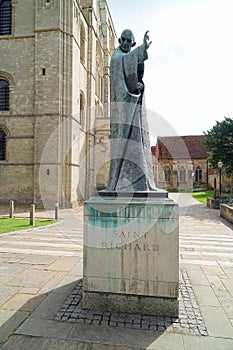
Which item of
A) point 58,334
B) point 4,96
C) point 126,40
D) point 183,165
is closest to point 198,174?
point 183,165

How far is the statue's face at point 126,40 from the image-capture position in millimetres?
3798

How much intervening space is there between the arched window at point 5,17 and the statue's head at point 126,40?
63.9 feet

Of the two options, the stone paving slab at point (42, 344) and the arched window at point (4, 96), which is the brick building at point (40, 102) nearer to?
the arched window at point (4, 96)

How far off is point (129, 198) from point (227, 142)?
20.4 m

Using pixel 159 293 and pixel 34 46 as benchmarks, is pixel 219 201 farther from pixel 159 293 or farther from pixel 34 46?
pixel 34 46

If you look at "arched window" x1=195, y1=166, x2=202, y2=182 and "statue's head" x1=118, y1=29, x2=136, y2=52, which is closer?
"statue's head" x1=118, y1=29, x2=136, y2=52

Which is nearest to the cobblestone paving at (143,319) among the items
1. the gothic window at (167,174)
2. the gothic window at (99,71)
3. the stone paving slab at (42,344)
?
the stone paving slab at (42,344)

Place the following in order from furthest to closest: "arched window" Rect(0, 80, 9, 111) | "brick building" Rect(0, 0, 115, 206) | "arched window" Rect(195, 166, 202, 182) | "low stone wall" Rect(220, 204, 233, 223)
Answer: "arched window" Rect(195, 166, 202, 182), "arched window" Rect(0, 80, 9, 111), "brick building" Rect(0, 0, 115, 206), "low stone wall" Rect(220, 204, 233, 223)

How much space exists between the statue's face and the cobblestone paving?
3849 mm

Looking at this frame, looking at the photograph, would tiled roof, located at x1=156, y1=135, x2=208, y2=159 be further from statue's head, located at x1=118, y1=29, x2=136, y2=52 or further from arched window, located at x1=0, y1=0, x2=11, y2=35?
statue's head, located at x1=118, y1=29, x2=136, y2=52

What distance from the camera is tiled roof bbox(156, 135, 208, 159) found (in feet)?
150

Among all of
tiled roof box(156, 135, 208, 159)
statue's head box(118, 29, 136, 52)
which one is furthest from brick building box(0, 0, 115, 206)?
tiled roof box(156, 135, 208, 159)

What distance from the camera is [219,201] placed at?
17.2 m

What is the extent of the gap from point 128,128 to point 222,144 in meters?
20.0
